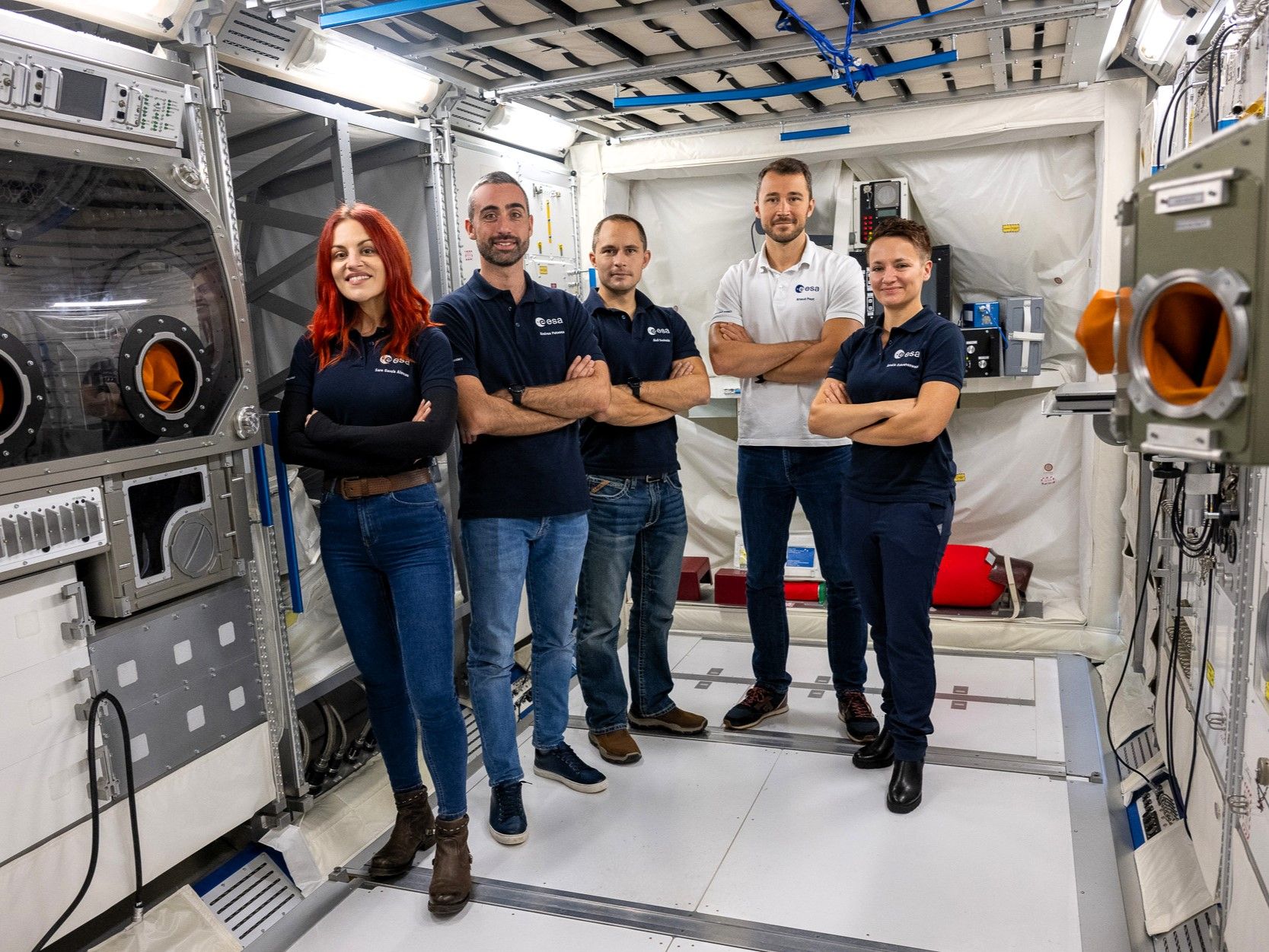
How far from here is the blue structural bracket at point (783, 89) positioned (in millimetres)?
3725

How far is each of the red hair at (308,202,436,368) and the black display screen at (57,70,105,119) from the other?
62 cm

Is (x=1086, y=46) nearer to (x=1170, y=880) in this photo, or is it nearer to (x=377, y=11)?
(x=377, y=11)

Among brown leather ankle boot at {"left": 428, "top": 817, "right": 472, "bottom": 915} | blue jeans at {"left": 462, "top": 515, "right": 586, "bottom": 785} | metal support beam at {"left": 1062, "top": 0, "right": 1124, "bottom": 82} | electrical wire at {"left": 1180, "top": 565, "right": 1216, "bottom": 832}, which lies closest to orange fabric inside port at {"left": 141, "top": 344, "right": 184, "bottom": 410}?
blue jeans at {"left": 462, "top": 515, "right": 586, "bottom": 785}

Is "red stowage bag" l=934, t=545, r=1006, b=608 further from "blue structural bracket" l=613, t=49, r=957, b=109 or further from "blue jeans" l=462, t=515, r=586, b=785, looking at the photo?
"blue jeans" l=462, t=515, r=586, b=785

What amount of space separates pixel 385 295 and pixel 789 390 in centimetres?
139

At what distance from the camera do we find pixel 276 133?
3623 mm

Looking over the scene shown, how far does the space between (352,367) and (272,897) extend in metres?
1.68

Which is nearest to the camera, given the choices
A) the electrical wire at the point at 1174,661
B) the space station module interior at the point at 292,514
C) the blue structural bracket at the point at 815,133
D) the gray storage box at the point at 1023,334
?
the space station module interior at the point at 292,514

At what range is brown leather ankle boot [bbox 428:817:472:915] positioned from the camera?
2369 millimetres

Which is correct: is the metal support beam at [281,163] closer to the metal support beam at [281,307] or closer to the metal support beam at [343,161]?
the metal support beam at [343,161]

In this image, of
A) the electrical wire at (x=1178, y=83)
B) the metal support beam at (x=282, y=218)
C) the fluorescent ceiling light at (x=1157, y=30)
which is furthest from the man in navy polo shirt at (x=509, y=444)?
the fluorescent ceiling light at (x=1157, y=30)

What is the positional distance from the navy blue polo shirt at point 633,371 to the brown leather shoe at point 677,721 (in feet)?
2.95

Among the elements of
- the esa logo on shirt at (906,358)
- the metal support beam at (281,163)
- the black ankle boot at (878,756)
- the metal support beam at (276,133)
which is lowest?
the black ankle boot at (878,756)

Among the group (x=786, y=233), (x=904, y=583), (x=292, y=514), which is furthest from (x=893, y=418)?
(x=292, y=514)
